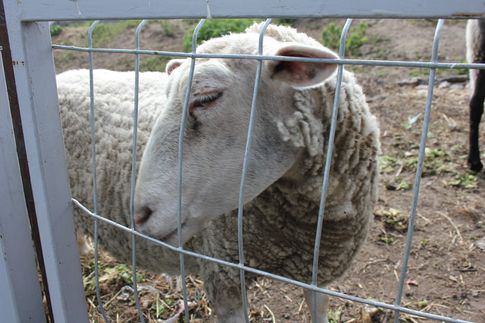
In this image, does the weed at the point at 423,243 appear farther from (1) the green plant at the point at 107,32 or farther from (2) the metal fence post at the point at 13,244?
(1) the green plant at the point at 107,32

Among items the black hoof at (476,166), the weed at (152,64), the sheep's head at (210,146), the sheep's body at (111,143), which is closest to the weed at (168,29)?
the weed at (152,64)

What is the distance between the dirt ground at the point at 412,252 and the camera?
9.05 feet

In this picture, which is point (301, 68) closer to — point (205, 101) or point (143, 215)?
point (205, 101)

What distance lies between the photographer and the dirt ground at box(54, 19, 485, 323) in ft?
9.05

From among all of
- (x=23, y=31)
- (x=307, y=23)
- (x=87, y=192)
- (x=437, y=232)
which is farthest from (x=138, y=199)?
(x=307, y=23)

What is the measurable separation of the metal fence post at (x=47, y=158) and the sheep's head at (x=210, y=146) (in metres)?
0.26

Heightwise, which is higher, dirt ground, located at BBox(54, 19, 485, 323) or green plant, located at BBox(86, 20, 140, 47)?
green plant, located at BBox(86, 20, 140, 47)

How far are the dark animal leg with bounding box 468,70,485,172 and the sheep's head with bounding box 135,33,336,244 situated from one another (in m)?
3.15

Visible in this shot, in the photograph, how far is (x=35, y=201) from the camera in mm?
1460

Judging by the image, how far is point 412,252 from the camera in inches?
127

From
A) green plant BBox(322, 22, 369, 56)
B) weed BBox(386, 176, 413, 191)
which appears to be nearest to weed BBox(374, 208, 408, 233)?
weed BBox(386, 176, 413, 191)

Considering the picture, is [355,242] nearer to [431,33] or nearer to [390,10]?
[390,10]

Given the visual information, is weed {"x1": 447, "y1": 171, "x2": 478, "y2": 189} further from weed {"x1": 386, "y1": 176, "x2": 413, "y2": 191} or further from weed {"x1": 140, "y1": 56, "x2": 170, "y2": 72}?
weed {"x1": 140, "y1": 56, "x2": 170, "y2": 72}

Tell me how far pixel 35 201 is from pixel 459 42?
731 centimetres
